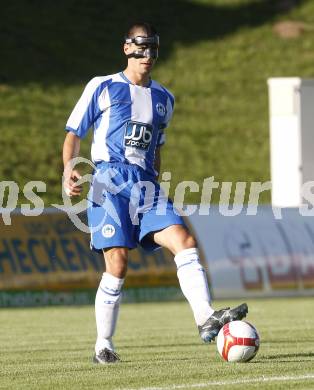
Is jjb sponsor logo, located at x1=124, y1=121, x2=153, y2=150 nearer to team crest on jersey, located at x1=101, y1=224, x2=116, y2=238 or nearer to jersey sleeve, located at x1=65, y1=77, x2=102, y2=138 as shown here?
jersey sleeve, located at x1=65, y1=77, x2=102, y2=138

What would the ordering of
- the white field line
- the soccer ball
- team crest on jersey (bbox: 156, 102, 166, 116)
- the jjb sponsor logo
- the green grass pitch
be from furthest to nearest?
team crest on jersey (bbox: 156, 102, 166, 116) → the jjb sponsor logo → the soccer ball → the green grass pitch → the white field line

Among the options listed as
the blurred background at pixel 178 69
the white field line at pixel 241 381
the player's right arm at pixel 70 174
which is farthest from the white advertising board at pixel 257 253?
the white field line at pixel 241 381

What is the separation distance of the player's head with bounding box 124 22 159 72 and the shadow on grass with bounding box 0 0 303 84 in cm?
2289

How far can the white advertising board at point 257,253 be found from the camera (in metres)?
18.5

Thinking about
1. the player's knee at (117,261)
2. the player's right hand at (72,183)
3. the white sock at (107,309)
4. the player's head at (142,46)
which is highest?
the player's head at (142,46)

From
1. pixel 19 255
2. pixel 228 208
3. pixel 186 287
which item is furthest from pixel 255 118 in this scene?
pixel 186 287

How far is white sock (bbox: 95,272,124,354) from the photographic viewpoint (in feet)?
28.8

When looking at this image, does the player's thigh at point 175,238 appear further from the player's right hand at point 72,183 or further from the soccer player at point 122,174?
the player's right hand at point 72,183

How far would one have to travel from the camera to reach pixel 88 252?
18047mm

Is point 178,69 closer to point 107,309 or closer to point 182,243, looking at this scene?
point 107,309

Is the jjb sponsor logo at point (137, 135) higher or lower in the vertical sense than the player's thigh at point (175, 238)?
higher

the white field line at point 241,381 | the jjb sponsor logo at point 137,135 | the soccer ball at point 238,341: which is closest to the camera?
the white field line at point 241,381

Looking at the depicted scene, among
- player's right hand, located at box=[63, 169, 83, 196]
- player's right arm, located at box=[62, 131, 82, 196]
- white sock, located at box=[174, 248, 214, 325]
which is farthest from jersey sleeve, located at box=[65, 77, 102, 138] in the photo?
white sock, located at box=[174, 248, 214, 325]

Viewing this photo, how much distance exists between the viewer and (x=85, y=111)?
28.9 ft
